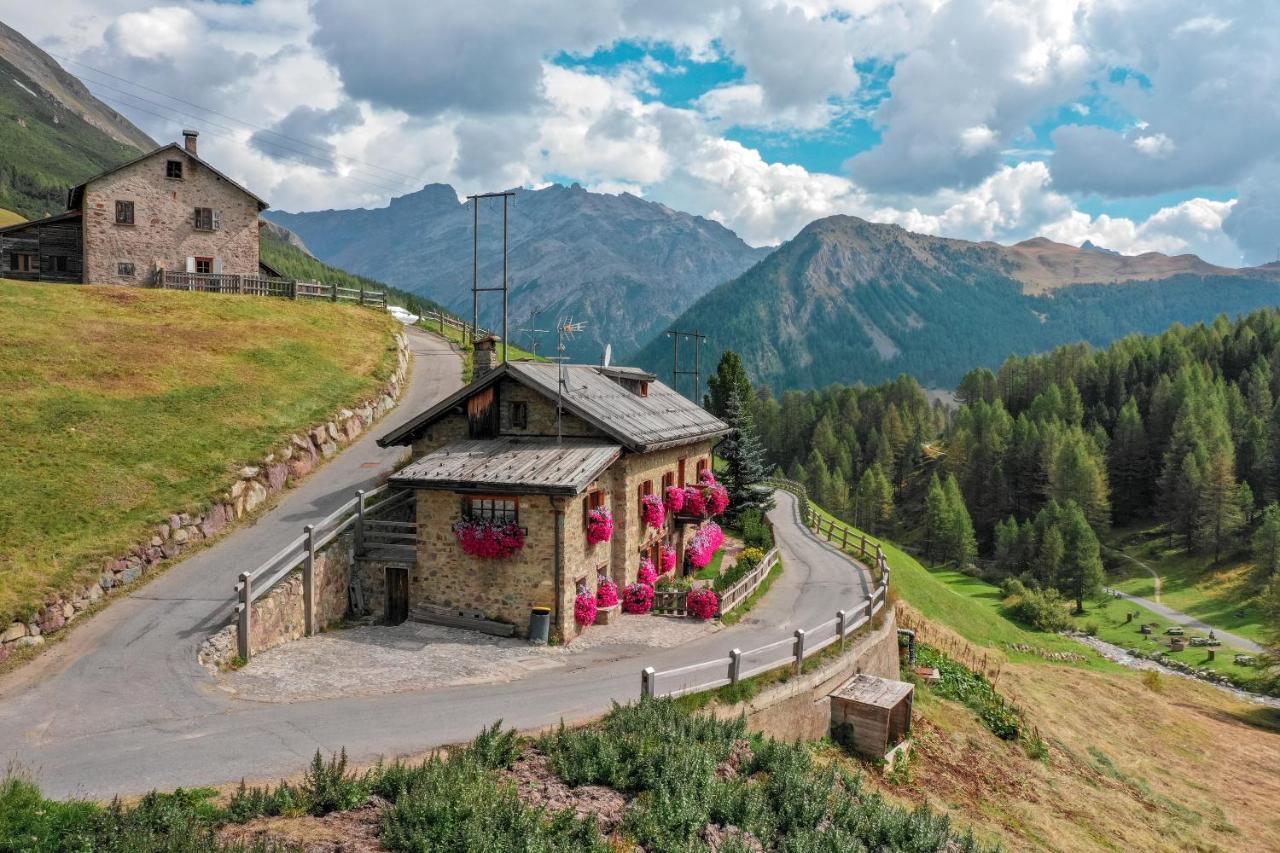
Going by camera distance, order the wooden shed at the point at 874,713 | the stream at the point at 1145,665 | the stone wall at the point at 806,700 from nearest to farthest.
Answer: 1. the stone wall at the point at 806,700
2. the wooden shed at the point at 874,713
3. the stream at the point at 1145,665

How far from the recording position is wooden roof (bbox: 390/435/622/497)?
2058 cm

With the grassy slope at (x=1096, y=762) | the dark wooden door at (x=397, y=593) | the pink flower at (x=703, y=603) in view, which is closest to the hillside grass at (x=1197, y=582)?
the grassy slope at (x=1096, y=762)

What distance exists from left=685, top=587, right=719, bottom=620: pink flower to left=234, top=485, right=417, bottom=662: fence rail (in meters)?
9.08

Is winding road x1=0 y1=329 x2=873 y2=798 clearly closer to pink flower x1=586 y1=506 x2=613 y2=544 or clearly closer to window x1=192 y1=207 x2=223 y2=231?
pink flower x1=586 y1=506 x2=613 y2=544

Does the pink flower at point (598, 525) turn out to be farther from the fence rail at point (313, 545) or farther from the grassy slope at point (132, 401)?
the grassy slope at point (132, 401)

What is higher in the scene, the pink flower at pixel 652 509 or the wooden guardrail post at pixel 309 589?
the pink flower at pixel 652 509

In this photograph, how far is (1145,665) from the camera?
55.4m

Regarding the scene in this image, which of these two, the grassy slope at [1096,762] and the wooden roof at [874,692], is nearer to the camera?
the wooden roof at [874,692]

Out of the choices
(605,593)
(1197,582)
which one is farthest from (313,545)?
(1197,582)

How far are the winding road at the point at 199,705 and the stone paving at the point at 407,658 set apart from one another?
43 centimetres

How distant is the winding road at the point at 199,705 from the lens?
40.7ft

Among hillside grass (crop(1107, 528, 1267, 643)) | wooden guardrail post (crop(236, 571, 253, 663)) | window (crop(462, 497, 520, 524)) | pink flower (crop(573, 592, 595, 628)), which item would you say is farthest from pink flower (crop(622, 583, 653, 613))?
hillside grass (crop(1107, 528, 1267, 643))

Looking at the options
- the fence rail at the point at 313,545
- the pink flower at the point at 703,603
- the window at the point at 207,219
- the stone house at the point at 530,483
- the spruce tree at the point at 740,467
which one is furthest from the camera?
the window at the point at 207,219

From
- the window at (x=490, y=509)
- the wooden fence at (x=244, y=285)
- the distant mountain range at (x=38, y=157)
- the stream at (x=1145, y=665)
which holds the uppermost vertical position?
the distant mountain range at (x=38, y=157)
